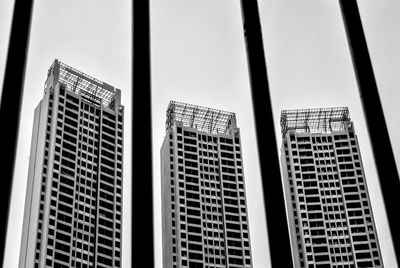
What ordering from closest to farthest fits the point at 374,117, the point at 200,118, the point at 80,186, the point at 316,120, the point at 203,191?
1. the point at 374,117
2. the point at 80,186
3. the point at 203,191
4. the point at 200,118
5. the point at 316,120

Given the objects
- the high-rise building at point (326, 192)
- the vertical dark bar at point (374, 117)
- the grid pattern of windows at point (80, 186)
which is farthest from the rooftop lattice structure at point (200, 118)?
the vertical dark bar at point (374, 117)

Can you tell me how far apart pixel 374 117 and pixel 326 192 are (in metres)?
77.6

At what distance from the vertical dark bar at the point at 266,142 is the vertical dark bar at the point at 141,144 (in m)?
0.55

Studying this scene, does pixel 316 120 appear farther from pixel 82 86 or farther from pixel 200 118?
pixel 82 86

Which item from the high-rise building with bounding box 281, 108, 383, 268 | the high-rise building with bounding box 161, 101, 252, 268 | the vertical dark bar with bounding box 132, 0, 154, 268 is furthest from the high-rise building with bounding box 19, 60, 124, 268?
the vertical dark bar with bounding box 132, 0, 154, 268

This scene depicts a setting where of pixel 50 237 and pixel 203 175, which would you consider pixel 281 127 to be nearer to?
pixel 203 175

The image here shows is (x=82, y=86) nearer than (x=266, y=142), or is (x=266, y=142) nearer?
(x=266, y=142)

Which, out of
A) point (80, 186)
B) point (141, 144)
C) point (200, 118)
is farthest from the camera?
point (200, 118)

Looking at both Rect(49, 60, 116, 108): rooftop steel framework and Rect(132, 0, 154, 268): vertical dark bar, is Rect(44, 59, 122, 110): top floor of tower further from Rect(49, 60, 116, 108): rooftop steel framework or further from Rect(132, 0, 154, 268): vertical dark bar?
Rect(132, 0, 154, 268): vertical dark bar

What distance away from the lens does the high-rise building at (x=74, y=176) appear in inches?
2515

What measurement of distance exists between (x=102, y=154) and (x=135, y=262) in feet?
238

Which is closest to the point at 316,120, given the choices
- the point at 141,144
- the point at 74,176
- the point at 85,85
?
the point at 85,85

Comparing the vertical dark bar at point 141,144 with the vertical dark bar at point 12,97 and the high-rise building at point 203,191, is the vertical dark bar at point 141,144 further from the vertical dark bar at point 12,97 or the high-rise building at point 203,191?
the high-rise building at point 203,191

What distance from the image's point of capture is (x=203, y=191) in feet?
253
